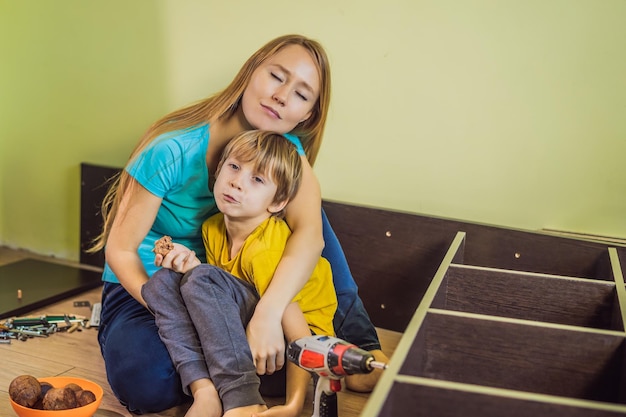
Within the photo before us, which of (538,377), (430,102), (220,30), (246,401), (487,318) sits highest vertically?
(220,30)

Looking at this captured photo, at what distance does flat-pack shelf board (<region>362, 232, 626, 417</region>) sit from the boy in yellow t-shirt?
349mm

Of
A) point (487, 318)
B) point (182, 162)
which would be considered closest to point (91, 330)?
point (182, 162)

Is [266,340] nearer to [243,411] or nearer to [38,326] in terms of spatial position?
[243,411]

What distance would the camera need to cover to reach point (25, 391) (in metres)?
1.64

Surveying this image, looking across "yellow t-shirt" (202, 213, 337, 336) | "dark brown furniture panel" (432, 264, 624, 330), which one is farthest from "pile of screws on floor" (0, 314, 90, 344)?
"dark brown furniture panel" (432, 264, 624, 330)

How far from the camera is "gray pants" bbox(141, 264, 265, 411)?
1695 millimetres

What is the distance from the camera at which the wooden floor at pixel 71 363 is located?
6.02 feet

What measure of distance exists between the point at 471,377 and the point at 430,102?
104 centimetres

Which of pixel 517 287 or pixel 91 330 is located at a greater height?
pixel 517 287

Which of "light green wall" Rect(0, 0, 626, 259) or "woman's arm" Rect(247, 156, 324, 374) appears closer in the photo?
"woman's arm" Rect(247, 156, 324, 374)

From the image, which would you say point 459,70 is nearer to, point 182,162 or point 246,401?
point 182,162

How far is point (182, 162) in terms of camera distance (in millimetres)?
1987

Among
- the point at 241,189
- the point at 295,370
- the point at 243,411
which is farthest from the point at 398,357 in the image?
the point at 241,189

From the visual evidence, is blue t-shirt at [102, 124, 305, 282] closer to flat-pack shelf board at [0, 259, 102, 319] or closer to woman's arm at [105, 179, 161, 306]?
woman's arm at [105, 179, 161, 306]
